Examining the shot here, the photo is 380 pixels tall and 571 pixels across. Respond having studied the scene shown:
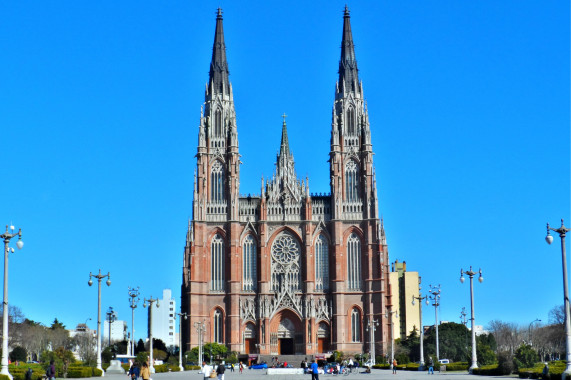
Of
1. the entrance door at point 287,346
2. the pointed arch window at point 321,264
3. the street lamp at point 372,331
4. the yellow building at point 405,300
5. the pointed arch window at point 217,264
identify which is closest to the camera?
the street lamp at point 372,331

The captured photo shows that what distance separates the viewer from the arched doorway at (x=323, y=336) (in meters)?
112

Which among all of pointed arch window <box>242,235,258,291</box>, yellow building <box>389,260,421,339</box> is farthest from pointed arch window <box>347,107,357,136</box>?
yellow building <box>389,260,421,339</box>

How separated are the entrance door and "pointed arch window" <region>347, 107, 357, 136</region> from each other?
27361 millimetres

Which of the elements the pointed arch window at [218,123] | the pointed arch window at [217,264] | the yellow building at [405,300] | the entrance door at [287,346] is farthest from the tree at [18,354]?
the yellow building at [405,300]

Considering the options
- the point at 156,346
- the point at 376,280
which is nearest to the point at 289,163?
the point at 376,280

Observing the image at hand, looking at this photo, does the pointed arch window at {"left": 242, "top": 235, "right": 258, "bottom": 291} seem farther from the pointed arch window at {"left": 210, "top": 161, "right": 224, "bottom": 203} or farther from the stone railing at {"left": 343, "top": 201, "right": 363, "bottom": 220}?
the stone railing at {"left": 343, "top": 201, "right": 363, "bottom": 220}

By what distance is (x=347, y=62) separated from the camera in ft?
393

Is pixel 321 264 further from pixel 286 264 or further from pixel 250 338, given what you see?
pixel 250 338

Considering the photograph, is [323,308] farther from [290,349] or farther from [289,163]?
[289,163]

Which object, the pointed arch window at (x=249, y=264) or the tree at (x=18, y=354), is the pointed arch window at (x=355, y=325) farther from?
the tree at (x=18, y=354)

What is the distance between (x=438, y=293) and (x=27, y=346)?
246 feet

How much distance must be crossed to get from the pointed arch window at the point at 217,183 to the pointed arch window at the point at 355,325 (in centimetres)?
2158

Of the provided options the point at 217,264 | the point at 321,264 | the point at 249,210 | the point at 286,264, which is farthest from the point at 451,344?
the point at 217,264

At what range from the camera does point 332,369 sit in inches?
2803
